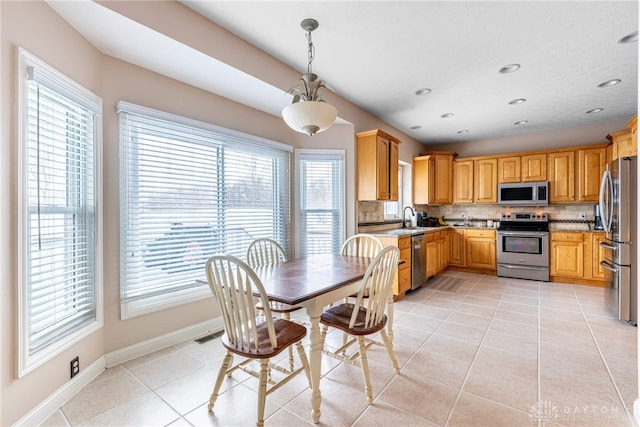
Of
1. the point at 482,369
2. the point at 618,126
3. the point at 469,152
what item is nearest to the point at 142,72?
the point at 482,369

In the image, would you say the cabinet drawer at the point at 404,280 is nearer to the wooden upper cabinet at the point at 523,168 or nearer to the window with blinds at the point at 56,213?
the wooden upper cabinet at the point at 523,168

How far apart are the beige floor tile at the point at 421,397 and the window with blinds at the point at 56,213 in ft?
6.88

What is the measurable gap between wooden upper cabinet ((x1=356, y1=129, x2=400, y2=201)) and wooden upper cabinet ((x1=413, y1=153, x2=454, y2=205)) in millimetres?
1770

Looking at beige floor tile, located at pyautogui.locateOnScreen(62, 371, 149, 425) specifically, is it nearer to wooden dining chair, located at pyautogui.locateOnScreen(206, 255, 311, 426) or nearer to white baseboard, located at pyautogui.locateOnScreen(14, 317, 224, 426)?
white baseboard, located at pyautogui.locateOnScreen(14, 317, 224, 426)

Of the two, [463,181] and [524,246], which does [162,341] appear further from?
[463,181]

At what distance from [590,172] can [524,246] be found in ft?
5.01

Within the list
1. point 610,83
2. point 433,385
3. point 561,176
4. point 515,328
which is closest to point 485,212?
point 561,176

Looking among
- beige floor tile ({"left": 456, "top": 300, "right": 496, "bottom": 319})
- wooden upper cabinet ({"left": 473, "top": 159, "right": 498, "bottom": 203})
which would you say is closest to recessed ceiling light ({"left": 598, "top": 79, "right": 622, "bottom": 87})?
wooden upper cabinet ({"left": 473, "top": 159, "right": 498, "bottom": 203})

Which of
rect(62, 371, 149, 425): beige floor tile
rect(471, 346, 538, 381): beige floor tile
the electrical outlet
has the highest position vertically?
the electrical outlet

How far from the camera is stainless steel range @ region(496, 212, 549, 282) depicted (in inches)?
193

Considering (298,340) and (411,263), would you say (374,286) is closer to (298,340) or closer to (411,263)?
(298,340)

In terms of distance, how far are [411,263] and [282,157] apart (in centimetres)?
231

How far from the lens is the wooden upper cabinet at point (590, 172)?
4691mm

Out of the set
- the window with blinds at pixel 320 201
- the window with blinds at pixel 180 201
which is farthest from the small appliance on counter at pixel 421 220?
the window with blinds at pixel 180 201
